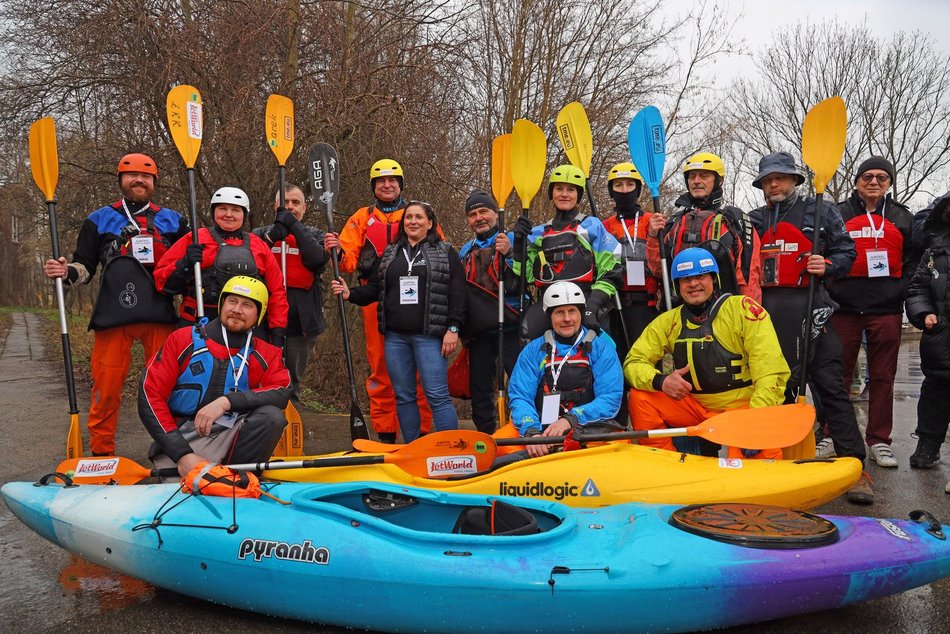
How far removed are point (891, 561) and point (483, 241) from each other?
3535mm

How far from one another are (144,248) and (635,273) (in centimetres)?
322

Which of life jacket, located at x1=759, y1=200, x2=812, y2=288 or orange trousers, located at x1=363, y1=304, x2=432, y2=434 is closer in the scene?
Result: life jacket, located at x1=759, y1=200, x2=812, y2=288

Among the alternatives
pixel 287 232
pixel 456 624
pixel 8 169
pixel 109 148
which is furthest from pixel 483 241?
pixel 8 169

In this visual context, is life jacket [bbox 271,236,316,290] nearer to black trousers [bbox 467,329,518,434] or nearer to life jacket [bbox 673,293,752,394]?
black trousers [bbox 467,329,518,434]

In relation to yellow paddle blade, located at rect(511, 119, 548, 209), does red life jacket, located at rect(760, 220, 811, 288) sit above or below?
below

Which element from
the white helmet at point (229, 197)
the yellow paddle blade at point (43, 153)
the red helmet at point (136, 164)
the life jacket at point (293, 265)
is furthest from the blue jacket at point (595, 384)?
the yellow paddle blade at point (43, 153)

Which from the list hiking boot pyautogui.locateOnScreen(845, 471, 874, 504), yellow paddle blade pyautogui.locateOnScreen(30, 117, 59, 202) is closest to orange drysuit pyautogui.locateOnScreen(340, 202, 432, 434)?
yellow paddle blade pyautogui.locateOnScreen(30, 117, 59, 202)

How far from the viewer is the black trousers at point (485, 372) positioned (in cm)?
514

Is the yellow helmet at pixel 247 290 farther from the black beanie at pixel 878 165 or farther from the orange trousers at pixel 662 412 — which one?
the black beanie at pixel 878 165

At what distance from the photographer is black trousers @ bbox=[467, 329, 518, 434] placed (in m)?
5.14

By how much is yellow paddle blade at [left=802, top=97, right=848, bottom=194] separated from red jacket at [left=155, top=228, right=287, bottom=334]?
374 centimetres

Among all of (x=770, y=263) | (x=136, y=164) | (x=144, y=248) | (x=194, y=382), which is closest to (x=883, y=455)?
(x=770, y=263)

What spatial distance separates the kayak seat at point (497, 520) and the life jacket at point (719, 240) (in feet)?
7.42

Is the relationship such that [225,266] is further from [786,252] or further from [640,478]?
[786,252]
